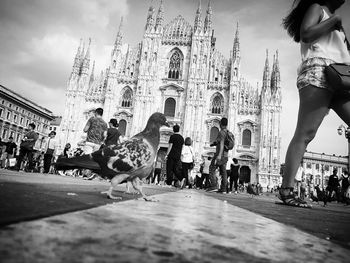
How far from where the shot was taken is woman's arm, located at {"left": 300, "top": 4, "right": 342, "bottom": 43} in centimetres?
254

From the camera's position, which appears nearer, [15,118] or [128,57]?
[128,57]

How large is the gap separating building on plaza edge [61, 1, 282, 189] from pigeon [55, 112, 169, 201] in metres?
18.7

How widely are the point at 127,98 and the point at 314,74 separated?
21.3 metres

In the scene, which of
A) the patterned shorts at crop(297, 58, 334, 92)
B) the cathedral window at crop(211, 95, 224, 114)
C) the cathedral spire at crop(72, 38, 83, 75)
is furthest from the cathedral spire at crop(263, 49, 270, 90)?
the patterned shorts at crop(297, 58, 334, 92)

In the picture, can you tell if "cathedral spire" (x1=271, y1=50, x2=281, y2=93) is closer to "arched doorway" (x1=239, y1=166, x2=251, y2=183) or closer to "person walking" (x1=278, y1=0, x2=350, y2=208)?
"arched doorway" (x1=239, y1=166, x2=251, y2=183)

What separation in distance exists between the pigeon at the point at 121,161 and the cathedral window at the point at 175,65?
70.7 feet

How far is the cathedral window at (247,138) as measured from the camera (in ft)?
70.6

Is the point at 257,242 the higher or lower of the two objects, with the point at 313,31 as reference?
lower

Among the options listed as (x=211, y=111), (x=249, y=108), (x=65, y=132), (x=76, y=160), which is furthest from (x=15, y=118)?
(x=76, y=160)

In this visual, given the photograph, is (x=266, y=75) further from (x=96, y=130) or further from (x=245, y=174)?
(x=96, y=130)

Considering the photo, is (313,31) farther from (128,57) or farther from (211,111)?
(128,57)

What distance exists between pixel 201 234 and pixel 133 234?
22cm

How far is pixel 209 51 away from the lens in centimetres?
2269

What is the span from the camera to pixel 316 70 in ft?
8.52
